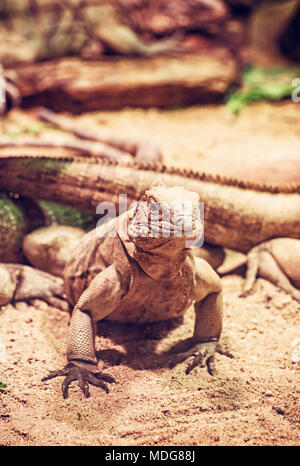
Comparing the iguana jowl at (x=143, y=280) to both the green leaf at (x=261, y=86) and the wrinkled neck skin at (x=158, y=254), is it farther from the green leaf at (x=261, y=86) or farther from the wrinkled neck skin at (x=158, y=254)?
the green leaf at (x=261, y=86)

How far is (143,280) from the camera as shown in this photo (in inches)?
143

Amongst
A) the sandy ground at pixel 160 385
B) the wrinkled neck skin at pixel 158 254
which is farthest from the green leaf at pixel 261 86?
the wrinkled neck skin at pixel 158 254

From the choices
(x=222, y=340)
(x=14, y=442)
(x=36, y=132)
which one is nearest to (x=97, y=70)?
(x=36, y=132)

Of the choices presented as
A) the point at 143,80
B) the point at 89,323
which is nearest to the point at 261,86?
the point at 143,80

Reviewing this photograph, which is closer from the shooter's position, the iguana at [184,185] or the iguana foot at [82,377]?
the iguana foot at [82,377]

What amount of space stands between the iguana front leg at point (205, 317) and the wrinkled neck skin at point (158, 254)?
37 centimetres

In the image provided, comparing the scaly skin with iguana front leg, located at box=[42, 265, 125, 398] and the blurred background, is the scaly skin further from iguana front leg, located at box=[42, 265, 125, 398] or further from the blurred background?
the blurred background

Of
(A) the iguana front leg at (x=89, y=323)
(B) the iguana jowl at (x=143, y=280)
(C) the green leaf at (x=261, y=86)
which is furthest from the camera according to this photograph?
(C) the green leaf at (x=261, y=86)

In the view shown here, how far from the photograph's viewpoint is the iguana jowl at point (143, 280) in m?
2.97

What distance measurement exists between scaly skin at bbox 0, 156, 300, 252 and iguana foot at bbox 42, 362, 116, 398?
6.57 ft

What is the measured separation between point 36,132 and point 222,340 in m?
5.06

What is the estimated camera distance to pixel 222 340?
13.4 feet

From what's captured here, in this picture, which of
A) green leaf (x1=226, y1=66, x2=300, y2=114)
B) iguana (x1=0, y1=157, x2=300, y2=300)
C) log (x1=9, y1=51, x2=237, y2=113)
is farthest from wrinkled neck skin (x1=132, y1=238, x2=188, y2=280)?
green leaf (x1=226, y1=66, x2=300, y2=114)

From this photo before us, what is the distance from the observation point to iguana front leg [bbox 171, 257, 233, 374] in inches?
148
